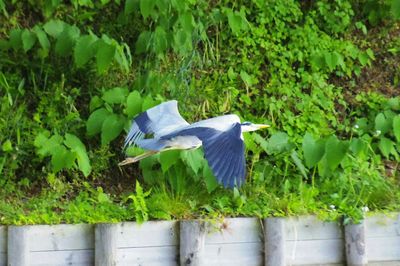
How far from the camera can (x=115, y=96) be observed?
4.83 m

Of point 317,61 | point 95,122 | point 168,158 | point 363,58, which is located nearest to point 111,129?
point 95,122

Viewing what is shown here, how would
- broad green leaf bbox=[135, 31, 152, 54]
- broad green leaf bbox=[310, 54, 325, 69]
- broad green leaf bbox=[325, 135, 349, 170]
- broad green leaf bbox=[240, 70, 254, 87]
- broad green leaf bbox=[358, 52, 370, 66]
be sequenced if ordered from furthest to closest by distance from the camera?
broad green leaf bbox=[358, 52, 370, 66]
broad green leaf bbox=[310, 54, 325, 69]
broad green leaf bbox=[240, 70, 254, 87]
broad green leaf bbox=[135, 31, 152, 54]
broad green leaf bbox=[325, 135, 349, 170]

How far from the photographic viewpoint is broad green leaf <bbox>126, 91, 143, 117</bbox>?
4637mm

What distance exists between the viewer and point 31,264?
4.06 metres

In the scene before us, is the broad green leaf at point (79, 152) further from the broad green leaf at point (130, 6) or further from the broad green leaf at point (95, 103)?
the broad green leaf at point (130, 6)

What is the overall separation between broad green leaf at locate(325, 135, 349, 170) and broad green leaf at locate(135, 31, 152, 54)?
1438 mm

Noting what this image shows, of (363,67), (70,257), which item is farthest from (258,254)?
(363,67)

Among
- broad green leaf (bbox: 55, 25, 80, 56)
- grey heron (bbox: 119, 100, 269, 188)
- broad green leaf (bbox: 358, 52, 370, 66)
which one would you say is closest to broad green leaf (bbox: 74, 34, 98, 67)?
broad green leaf (bbox: 55, 25, 80, 56)

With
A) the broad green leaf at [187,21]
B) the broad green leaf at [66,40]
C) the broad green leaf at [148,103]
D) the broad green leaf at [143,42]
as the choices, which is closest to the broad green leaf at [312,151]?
the broad green leaf at [148,103]

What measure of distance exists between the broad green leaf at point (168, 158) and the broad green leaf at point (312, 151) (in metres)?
0.80

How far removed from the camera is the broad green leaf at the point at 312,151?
4582 mm

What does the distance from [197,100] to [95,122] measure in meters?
0.86

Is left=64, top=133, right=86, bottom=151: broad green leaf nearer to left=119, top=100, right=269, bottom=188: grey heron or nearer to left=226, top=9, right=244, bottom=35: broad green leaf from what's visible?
left=119, top=100, right=269, bottom=188: grey heron

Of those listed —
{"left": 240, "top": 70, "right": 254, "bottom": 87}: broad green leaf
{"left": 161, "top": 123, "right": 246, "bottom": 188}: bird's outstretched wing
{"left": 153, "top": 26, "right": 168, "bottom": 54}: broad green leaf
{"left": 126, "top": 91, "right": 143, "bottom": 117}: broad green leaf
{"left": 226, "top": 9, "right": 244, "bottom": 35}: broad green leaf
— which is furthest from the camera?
{"left": 240, "top": 70, "right": 254, "bottom": 87}: broad green leaf
